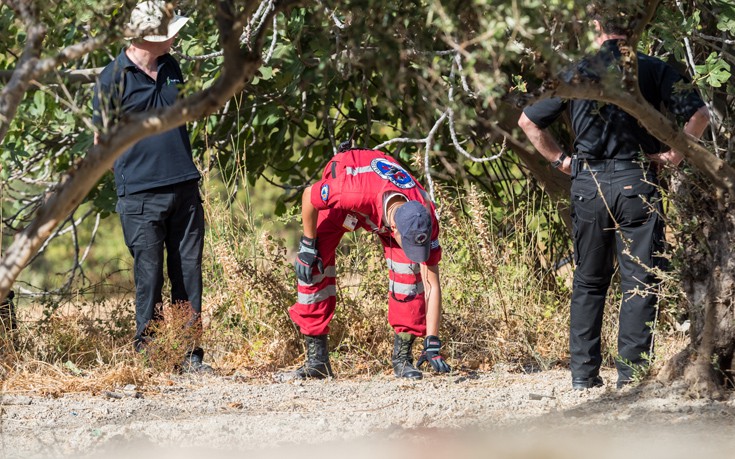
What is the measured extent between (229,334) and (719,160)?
3.40m

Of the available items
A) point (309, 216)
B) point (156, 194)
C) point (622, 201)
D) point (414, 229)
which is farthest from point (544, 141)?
point (156, 194)

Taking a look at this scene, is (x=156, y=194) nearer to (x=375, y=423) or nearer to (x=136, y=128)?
(x=375, y=423)

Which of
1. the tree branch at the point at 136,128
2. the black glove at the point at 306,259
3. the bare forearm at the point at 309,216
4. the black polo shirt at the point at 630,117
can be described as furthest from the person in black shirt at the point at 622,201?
the tree branch at the point at 136,128

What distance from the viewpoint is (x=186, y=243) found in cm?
588

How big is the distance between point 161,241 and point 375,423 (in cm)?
195

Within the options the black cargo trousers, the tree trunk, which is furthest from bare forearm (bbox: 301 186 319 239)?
the tree trunk

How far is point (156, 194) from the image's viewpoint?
575 centimetres

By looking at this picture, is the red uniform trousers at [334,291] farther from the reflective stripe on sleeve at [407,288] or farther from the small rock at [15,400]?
the small rock at [15,400]

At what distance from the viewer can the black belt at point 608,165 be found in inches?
188

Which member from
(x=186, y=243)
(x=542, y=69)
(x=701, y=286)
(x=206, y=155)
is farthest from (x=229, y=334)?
(x=542, y=69)

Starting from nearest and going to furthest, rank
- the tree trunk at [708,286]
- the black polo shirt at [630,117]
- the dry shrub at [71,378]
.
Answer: the tree trunk at [708,286] → the black polo shirt at [630,117] → the dry shrub at [71,378]

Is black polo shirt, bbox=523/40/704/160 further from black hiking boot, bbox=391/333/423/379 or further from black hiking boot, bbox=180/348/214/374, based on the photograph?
black hiking boot, bbox=180/348/214/374

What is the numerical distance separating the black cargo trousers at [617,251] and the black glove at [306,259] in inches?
57.8

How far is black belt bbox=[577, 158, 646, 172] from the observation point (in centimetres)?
479
